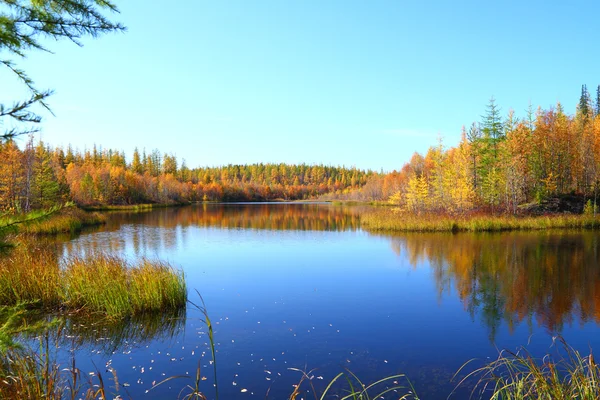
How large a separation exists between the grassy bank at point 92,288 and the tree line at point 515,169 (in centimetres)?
3223

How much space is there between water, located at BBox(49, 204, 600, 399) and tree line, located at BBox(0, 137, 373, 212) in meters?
5.08

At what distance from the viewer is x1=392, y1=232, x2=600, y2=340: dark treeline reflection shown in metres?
11.6

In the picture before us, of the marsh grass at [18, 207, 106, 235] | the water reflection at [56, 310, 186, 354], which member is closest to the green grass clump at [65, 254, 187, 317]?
the water reflection at [56, 310, 186, 354]

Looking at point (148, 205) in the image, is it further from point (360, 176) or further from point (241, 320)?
point (360, 176)

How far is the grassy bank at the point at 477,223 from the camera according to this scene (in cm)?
3225

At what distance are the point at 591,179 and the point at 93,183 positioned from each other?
7024cm

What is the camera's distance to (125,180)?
77.7 m

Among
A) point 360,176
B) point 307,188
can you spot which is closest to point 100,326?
point 307,188

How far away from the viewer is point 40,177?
142 ft

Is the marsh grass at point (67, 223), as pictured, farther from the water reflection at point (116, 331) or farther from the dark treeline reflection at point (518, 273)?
the dark treeline reflection at point (518, 273)

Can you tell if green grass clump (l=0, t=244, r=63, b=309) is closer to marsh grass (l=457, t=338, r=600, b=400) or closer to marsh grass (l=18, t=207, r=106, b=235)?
marsh grass (l=457, t=338, r=600, b=400)

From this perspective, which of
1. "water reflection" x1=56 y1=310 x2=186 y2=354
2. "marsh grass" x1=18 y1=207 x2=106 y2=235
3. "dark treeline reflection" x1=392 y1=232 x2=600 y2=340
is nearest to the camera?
"water reflection" x1=56 y1=310 x2=186 y2=354

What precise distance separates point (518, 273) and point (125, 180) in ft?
245

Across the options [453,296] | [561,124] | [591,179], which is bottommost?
[453,296]
